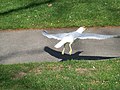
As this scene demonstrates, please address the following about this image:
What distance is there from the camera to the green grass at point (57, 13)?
11.2m

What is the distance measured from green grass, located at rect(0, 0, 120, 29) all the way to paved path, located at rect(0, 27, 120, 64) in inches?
21.8

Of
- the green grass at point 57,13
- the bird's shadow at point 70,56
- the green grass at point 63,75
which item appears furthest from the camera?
the green grass at point 57,13

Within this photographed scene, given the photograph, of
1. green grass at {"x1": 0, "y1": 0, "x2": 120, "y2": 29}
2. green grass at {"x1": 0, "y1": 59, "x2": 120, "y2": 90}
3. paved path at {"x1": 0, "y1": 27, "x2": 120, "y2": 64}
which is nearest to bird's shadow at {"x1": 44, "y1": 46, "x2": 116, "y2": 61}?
paved path at {"x1": 0, "y1": 27, "x2": 120, "y2": 64}

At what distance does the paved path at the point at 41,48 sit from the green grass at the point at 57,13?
553mm

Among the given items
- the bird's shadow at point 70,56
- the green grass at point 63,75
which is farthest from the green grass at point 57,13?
the green grass at point 63,75

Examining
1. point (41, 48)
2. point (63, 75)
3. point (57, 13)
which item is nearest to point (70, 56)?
point (41, 48)

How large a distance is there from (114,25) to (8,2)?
3804mm

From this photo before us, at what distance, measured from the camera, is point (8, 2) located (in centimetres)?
1324

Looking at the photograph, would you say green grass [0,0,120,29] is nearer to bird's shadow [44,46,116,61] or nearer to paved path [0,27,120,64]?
paved path [0,27,120,64]

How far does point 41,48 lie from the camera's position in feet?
30.9

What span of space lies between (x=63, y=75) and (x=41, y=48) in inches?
78.9

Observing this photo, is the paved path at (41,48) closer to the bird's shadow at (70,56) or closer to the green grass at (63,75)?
the bird's shadow at (70,56)

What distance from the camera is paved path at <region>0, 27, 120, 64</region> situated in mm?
8787

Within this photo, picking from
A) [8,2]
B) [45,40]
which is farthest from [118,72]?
[8,2]
